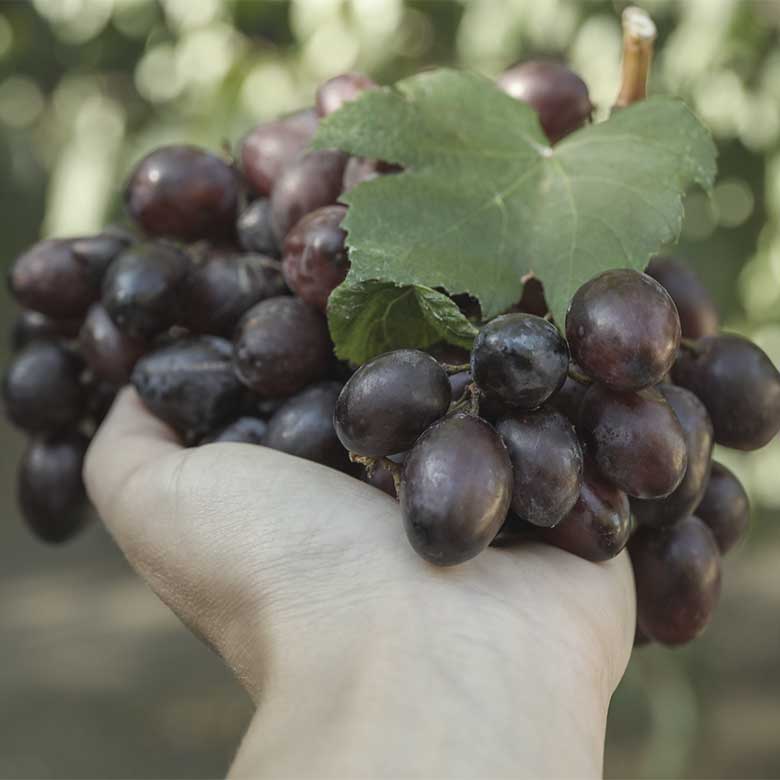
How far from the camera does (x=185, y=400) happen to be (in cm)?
78

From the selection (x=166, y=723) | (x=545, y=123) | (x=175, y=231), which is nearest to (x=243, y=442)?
(x=175, y=231)

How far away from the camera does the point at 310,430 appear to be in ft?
2.35

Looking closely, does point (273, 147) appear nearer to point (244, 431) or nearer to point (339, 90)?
point (339, 90)

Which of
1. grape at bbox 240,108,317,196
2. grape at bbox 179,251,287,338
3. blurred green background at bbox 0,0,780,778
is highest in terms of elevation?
grape at bbox 240,108,317,196

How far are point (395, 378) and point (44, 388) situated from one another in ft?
1.67

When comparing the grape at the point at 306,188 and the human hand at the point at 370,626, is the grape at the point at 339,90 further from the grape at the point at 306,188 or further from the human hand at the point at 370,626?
the human hand at the point at 370,626

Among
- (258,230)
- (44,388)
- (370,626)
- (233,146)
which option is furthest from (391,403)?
(233,146)

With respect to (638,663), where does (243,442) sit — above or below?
above

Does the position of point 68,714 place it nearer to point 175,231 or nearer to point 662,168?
point 175,231

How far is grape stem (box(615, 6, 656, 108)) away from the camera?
0.89 metres

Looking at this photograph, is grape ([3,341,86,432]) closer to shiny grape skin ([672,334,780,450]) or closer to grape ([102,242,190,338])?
grape ([102,242,190,338])

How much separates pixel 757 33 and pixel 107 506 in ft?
4.17

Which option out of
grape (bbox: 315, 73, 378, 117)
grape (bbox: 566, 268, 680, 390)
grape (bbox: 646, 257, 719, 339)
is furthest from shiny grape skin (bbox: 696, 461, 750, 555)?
grape (bbox: 315, 73, 378, 117)

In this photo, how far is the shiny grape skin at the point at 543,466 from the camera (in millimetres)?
574
